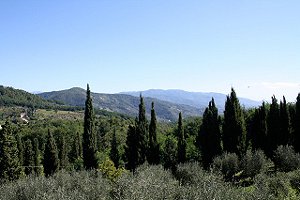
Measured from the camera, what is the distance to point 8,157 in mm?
45812

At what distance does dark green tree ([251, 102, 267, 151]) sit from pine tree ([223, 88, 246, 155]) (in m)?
5.09

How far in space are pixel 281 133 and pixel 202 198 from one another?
3600 cm

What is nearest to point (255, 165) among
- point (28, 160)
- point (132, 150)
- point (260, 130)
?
point (260, 130)

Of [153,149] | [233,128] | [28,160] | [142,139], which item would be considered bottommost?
[28,160]

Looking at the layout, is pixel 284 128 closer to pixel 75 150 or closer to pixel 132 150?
pixel 132 150

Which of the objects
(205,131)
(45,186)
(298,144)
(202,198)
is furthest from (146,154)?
(202,198)

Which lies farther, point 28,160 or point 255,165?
point 28,160

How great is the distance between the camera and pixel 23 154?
76500mm

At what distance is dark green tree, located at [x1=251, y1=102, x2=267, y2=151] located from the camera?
4734 centimetres

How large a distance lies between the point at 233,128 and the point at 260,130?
6.32 meters

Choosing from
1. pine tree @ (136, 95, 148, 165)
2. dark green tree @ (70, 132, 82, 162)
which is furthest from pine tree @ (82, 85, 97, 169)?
dark green tree @ (70, 132, 82, 162)

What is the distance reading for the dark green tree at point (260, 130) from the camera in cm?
4734

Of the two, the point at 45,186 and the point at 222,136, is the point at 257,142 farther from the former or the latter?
the point at 45,186

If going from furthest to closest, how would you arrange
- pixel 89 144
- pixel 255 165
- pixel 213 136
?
1. pixel 213 136
2. pixel 89 144
3. pixel 255 165
